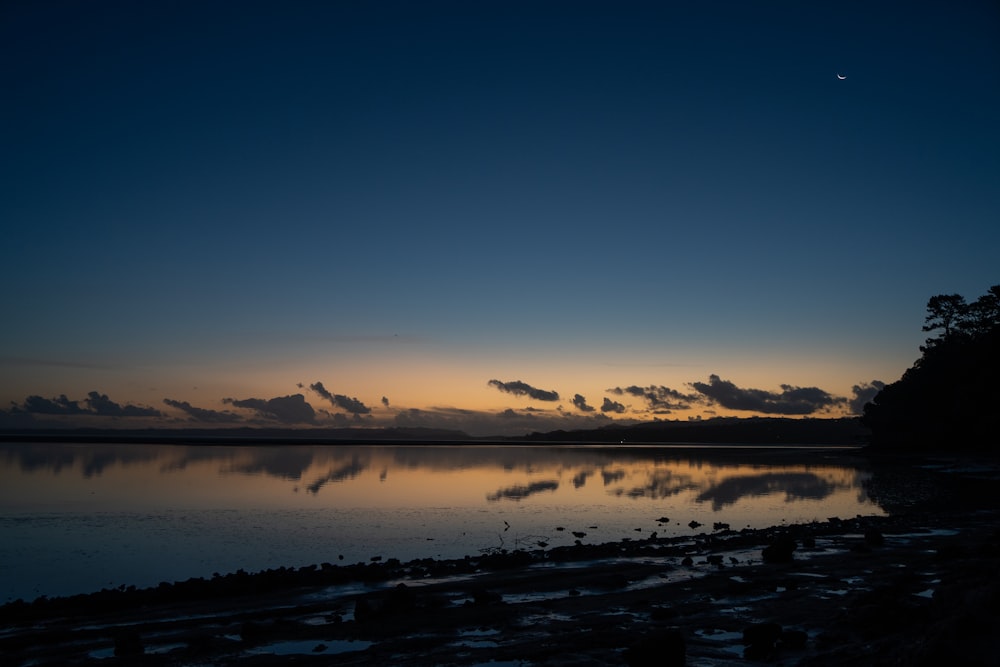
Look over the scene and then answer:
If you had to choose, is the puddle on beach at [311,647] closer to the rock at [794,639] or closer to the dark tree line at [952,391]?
the rock at [794,639]

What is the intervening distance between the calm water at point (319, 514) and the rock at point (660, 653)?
730 inches

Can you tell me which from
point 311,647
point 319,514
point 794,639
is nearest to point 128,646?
point 311,647

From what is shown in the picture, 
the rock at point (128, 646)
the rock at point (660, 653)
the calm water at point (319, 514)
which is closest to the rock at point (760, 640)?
the rock at point (660, 653)

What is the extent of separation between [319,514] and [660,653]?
117 feet

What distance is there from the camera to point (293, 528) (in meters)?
37.7

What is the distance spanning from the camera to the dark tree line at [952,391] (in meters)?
84.6

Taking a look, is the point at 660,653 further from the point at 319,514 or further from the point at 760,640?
the point at 319,514

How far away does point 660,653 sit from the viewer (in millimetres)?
12352

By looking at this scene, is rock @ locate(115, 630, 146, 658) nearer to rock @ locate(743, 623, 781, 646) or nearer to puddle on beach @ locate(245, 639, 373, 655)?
puddle on beach @ locate(245, 639, 373, 655)

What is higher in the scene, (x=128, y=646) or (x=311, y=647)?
(x=128, y=646)

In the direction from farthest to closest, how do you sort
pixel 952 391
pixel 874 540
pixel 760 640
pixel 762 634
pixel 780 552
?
1. pixel 952 391
2. pixel 874 540
3. pixel 780 552
4. pixel 762 634
5. pixel 760 640

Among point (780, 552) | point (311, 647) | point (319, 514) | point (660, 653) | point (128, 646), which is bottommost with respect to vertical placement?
point (319, 514)

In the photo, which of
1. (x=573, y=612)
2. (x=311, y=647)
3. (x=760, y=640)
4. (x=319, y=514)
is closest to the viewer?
(x=760, y=640)

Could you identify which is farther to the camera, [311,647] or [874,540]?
[874,540]
